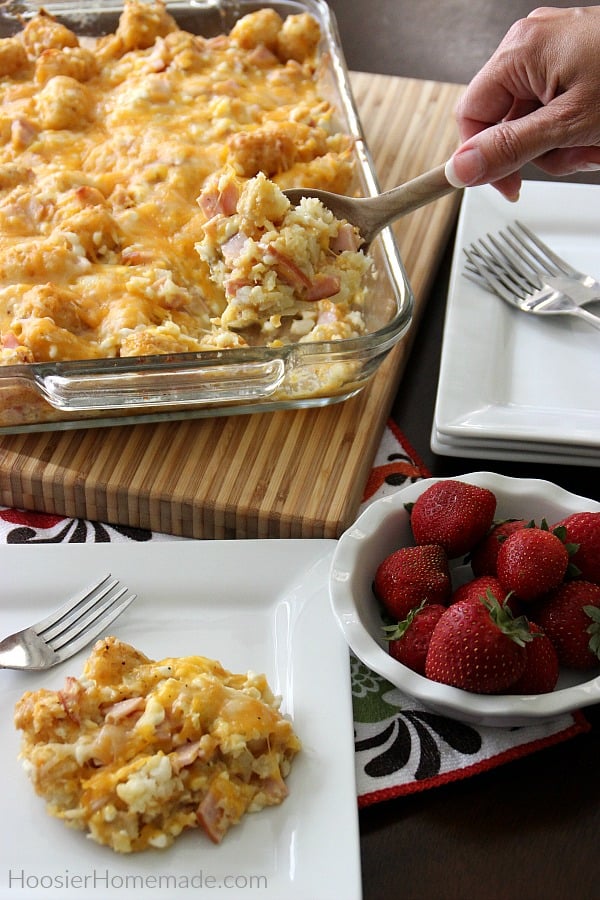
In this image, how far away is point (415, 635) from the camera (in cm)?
113

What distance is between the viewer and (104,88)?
1975mm

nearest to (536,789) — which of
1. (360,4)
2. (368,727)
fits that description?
(368,727)

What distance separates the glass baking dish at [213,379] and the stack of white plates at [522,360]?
0.44 feet

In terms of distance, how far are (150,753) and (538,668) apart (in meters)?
0.43

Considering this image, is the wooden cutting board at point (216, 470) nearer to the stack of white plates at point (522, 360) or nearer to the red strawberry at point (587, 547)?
the stack of white plates at point (522, 360)

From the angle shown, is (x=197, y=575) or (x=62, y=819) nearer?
(x=62, y=819)

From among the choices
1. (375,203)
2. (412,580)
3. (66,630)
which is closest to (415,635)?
(412,580)

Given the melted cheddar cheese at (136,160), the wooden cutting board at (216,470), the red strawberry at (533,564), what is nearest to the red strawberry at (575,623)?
the red strawberry at (533,564)

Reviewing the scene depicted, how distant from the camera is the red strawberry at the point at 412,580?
1.16 meters

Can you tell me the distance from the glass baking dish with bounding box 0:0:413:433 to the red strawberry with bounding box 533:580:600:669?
0.46m

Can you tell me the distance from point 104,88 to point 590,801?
1.58 metres

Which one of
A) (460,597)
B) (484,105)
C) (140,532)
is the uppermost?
(484,105)

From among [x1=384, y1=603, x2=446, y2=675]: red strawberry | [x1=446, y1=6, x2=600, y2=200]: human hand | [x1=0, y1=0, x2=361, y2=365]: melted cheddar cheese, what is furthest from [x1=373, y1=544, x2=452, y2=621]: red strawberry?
[x1=446, y1=6, x2=600, y2=200]: human hand

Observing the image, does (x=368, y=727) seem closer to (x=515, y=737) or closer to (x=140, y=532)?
(x=515, y=737)
